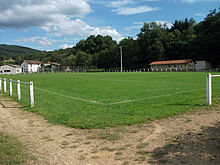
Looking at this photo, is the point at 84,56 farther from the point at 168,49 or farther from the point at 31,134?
the point at 31,134

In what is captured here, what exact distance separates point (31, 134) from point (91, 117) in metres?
2.28

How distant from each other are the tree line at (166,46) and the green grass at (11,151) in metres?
79.0

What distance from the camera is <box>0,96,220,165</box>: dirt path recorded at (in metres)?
4.33

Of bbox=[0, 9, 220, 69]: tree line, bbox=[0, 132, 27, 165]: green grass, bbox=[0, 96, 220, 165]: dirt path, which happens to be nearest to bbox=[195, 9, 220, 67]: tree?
bbox=[0, 9, 220, 69]: tree line

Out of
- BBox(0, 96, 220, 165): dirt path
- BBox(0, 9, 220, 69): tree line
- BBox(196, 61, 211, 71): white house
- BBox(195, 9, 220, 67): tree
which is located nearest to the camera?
BBox(0, 96, 220, 165): dirt path

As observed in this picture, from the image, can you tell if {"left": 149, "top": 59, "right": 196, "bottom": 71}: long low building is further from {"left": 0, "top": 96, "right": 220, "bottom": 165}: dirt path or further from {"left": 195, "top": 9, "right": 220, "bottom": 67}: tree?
{"left": 0, "top": 96, "right": 220, "bottom": 165}: dirt path

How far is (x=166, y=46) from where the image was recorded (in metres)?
92.6

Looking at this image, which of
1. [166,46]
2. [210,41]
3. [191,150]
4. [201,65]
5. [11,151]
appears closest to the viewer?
[191,150]

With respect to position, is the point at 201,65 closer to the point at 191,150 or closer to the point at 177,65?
the point at 177,65

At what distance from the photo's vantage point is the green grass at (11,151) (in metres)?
4.41

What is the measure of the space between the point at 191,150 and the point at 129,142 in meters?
1.46

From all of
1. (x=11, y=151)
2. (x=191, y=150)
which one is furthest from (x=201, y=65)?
(x=11, y=151)

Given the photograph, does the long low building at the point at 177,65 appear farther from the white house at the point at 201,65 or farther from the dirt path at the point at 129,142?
the dirt path at the point at 129,142

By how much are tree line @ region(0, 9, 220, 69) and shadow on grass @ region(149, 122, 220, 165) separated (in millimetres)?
76998
